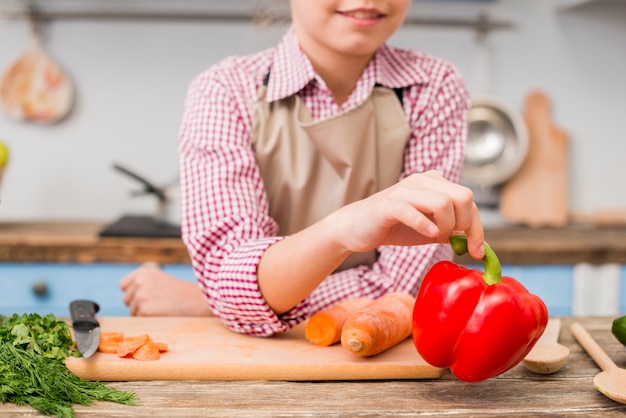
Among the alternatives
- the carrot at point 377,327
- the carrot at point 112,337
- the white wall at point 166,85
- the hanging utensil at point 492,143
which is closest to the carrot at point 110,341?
the carrot at point 112,337

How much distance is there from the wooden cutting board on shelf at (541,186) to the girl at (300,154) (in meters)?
1.34

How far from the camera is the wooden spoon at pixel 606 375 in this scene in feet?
2.36

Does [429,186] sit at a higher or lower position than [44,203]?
higher

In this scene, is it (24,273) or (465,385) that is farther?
(24,273)

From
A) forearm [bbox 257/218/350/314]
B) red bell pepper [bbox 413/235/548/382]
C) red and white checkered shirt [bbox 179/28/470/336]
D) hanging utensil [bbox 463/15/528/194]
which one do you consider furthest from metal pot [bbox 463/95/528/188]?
red bell pepper [bbox 413/235/548/382]

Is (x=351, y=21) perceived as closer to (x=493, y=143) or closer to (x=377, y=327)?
(x=377, y=327)

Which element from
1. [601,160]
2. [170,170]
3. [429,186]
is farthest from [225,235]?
[601,160]

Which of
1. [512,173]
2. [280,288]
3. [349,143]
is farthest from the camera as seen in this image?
[512,173]

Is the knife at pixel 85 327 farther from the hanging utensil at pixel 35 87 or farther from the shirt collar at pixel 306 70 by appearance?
the hanging utensil at pixel 35 87

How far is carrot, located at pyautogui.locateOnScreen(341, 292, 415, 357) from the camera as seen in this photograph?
0.82 metres

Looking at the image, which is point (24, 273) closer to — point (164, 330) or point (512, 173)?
point (164, 330)

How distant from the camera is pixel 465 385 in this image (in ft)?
2.58

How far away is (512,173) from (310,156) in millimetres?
1487

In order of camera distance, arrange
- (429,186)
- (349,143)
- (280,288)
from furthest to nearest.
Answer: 1. (349,143)
2. (280,288)
3. (429,186)
